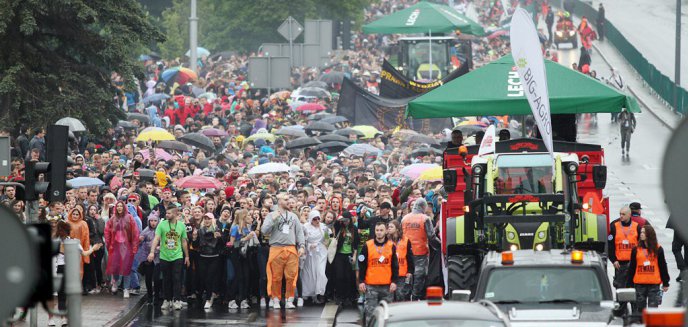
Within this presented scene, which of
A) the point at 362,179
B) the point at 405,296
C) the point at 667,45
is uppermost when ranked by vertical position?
the point at 667,45

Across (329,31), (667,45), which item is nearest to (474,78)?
(329,31)

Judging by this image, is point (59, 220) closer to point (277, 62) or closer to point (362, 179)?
point (362, 179)

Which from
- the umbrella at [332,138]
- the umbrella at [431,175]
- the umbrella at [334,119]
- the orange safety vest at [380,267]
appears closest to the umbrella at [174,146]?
the umbrella at [332,138]

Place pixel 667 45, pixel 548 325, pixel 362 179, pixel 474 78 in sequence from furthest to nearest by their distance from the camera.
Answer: pixel 667 45 → pixel 362 179 → pixel 474 78 → pixel 548 325

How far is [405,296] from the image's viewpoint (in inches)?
794

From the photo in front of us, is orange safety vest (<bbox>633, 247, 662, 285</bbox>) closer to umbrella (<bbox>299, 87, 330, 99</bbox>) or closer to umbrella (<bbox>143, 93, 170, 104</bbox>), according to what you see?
umbrella (<bbox>143, 93, 170, 104</bbox>)

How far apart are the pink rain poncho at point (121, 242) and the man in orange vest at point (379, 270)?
437 cm

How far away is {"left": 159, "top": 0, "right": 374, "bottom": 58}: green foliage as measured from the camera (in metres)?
66.6

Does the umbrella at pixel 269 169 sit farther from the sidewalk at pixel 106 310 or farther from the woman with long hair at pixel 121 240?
the woman with long hair at pixel 121 240

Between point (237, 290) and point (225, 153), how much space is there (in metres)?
11.9

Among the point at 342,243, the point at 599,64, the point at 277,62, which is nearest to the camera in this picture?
the point at 342,243

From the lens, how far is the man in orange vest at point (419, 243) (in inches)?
826

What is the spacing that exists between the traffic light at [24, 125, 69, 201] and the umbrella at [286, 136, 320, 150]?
57.2ft

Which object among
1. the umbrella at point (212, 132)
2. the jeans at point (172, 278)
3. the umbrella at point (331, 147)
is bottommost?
the jeans at point (172, 278)
